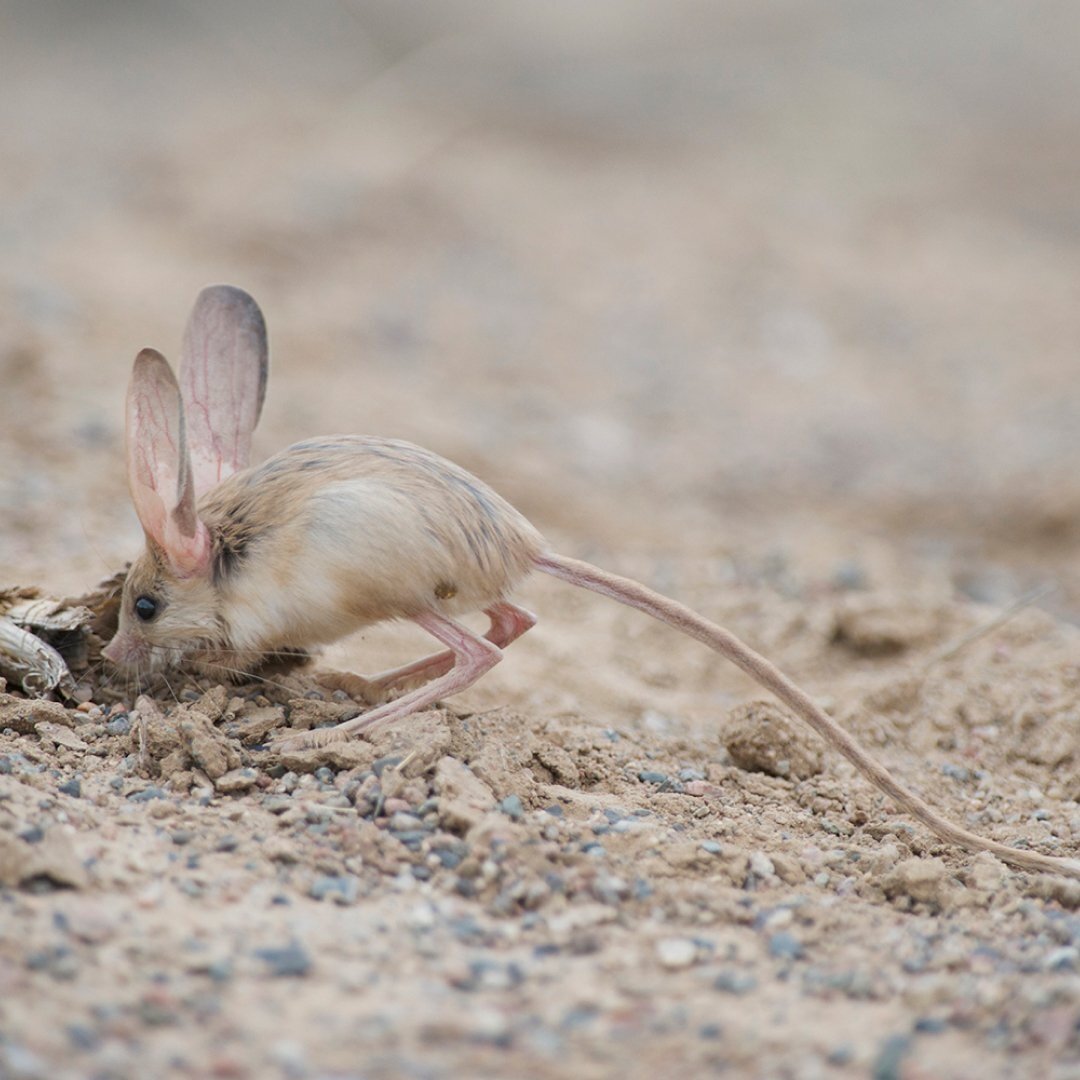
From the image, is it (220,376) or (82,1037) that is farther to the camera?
(220,376)

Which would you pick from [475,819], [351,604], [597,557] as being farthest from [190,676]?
[597,557]

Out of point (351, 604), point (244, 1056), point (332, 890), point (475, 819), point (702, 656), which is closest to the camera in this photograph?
point (244, 1056)

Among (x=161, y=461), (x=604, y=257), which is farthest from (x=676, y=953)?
(x=604, y=257)

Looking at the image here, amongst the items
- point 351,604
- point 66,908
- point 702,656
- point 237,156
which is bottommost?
point 702,656

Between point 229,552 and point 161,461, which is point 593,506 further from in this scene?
point 161,461

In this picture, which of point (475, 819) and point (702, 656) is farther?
point (702, 656)

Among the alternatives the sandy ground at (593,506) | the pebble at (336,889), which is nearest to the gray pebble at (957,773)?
the sandy ground at (593,506)

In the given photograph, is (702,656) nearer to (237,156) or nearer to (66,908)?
(66,908)
